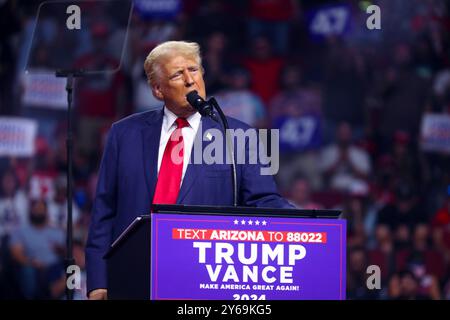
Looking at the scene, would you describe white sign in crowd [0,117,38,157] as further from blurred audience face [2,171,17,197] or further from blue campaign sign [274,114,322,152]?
blue campaign sign [274,114,322,152]

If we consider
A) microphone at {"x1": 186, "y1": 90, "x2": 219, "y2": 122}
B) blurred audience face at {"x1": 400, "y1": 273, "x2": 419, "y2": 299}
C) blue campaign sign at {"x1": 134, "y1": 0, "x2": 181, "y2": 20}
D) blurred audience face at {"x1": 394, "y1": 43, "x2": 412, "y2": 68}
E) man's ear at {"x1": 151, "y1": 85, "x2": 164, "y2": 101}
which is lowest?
blurred audience face at {"x1": 400, "y1": 273, "x2": 419, "y2": 299}

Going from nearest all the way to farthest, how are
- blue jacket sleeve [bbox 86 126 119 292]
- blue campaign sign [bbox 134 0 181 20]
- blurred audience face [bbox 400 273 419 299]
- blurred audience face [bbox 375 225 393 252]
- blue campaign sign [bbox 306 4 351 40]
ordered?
blue jacket sleeve [bbox 86 126 119 292]
blurred audience face [bbox 400 273 419 299]
blurred audience face [bbox 375 225 393 252]
blue campaign sign [bbox 306 4 351 40]
blue campaign sign [bbox 134 0 181 20]

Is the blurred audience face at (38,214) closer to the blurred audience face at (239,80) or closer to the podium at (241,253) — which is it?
the blurred audience face at (239,80)

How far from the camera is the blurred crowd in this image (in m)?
9.82

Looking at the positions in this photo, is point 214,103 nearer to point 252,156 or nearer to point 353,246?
point 252,156

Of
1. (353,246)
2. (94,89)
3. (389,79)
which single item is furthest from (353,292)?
(94,89)

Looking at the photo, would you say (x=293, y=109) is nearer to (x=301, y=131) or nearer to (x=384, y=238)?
(x=301, y=131)

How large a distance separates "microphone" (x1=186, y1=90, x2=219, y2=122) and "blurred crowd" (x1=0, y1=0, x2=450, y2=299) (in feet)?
16.4

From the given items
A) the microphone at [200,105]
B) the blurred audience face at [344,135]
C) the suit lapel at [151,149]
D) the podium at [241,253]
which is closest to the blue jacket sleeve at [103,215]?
the suit lapel at [151,149]

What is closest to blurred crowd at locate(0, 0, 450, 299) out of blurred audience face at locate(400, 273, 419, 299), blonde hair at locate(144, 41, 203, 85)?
blurred audience face at locate(400, 273, 419, 299)

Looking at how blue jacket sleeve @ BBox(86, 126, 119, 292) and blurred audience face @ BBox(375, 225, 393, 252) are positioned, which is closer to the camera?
blue jacket sleeve @ BBox(86, 126, 119, 292)

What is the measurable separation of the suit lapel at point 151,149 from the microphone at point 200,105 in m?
0.25

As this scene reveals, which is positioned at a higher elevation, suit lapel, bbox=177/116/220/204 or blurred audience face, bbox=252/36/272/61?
blurred audience face, bbox=252/36/272/61

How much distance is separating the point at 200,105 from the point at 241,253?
0.64m
